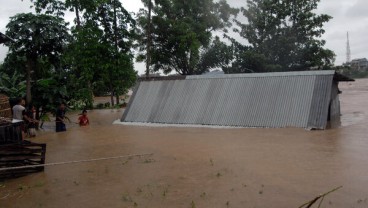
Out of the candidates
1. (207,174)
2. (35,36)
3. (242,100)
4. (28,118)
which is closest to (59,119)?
(28,118)

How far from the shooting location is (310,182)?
609cm

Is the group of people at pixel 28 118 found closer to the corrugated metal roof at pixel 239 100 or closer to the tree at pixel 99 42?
the corrugated metal roof at pixel 239 100

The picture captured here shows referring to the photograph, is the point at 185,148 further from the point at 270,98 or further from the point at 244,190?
the point at 270,98

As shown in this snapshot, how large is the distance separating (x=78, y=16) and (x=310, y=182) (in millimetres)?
22674

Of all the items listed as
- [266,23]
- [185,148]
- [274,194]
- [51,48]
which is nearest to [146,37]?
[266,23]

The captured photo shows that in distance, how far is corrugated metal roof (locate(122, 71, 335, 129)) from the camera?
12594mm

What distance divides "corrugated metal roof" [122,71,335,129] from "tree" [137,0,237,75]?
1169 centimetres

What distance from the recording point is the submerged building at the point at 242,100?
496 inches

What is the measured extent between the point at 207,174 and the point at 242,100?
296 inches

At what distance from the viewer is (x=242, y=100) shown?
14000 mm

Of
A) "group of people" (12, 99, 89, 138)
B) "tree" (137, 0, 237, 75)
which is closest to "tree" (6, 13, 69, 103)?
"group of people" (12, 99, 89, 138)

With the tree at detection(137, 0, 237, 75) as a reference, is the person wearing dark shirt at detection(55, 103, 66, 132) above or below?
below

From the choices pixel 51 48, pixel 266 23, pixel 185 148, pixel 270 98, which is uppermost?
pixel 266 23

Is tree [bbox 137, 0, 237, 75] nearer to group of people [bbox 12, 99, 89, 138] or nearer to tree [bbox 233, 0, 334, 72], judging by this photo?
tree [bbox 233, 0, 334, 72]
